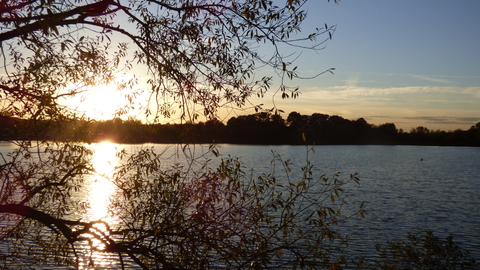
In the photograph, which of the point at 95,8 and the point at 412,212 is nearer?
the point at 95,8

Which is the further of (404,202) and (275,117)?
(404,202)

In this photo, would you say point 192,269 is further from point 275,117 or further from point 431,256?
point 431,256

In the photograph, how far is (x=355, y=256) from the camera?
597 inches

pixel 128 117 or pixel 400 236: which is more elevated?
pixel 128 117

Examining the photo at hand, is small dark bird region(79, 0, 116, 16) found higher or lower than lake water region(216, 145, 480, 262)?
higher

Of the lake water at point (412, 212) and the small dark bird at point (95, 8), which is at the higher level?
the small dark bird at point (95, 8)

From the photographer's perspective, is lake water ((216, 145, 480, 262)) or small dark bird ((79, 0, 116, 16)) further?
lake water ((216, 145, 480, 262))

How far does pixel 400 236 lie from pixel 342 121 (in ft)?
392

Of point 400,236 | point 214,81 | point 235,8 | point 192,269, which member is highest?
point 235,8

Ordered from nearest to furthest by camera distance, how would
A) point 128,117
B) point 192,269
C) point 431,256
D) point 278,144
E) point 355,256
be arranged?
point 192,269
point 128,117
point 431,256
point 355,256
point 278,144

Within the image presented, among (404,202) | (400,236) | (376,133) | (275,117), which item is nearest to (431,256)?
(400,236)

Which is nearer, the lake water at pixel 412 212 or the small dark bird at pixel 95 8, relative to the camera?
the small dark bird at pixel 95 8

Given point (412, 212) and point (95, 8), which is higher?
point (95, 8)

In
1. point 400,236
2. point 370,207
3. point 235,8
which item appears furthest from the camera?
point 370,207
